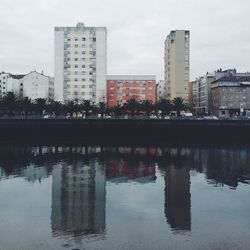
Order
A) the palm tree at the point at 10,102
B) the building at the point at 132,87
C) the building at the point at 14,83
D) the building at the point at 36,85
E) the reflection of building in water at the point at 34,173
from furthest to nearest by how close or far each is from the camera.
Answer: the building at the point at 14,83
the building at the point at 36,85
the building at the point at 132,87
the palm tree at the point at 10,102
the reflection of building in water at the point at 34,173

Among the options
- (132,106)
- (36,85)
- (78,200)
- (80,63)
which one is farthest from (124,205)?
(36,85)

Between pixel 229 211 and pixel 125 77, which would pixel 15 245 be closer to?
pixel 229 211

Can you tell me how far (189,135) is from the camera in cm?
9150

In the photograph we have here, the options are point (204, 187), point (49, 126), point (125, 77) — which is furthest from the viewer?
point (125, 77)

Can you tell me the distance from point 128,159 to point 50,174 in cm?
1597

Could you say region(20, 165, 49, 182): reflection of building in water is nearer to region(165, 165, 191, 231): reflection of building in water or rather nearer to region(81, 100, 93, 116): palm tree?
region(165, 165, 191, 231): reflection of building in water

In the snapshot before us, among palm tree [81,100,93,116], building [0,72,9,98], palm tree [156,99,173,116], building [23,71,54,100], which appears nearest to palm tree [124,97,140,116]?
palm tree [156,99,173,116]

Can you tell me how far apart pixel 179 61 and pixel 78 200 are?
5024 inches

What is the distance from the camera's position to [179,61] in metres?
151

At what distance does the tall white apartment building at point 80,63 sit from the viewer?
135875 mm

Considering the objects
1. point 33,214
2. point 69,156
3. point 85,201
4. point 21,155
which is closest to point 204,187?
point 85,201

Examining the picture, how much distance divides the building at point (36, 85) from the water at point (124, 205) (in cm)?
10617

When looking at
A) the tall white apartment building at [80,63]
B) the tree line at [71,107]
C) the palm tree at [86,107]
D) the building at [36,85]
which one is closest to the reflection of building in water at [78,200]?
the palm tree at [86,107]

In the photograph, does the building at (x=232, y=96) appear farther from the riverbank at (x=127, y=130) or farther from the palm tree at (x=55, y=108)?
the palm tree at (x=55, y=108)
